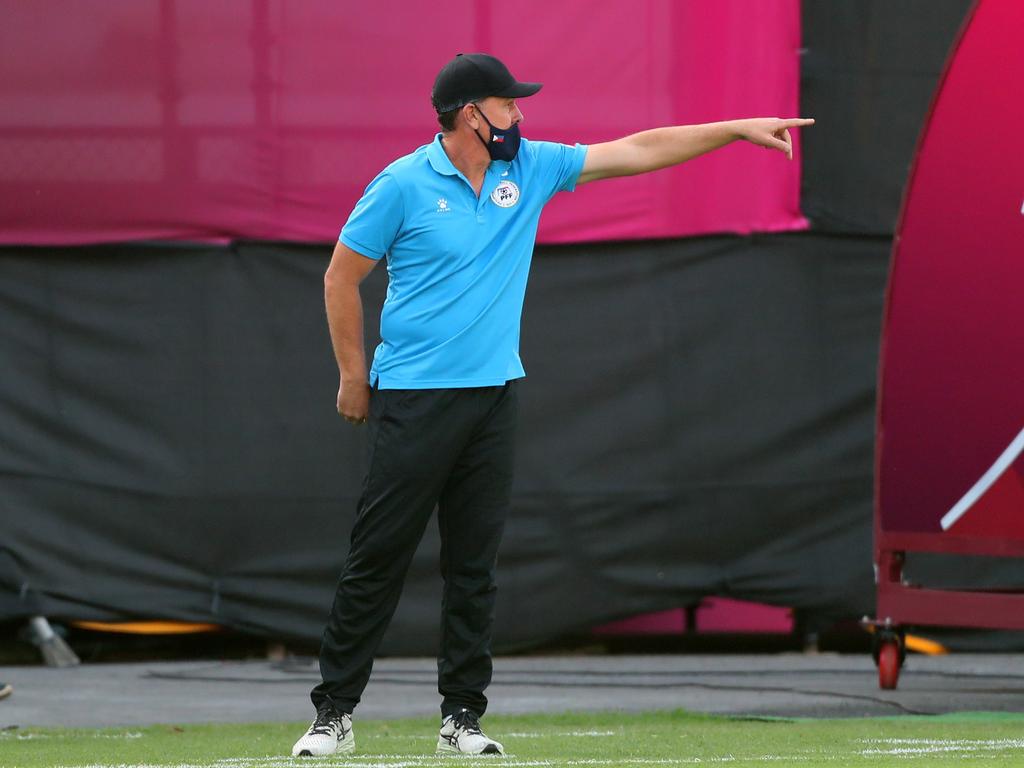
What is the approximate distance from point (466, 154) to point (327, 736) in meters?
1.66

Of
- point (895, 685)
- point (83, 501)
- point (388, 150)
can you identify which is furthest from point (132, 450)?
point (895, 685)

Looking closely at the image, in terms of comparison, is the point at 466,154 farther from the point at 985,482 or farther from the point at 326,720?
the point at 985,482

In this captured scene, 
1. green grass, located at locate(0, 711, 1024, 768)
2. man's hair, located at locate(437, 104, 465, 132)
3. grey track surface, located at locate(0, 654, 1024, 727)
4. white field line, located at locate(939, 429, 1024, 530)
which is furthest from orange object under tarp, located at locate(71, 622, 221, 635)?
man's hair, located at locate(437, 104, 465, 132)

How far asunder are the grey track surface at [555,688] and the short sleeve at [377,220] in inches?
91.9

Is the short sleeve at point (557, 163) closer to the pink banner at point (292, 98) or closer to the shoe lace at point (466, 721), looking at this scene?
the shoe lace at point (466, 721)

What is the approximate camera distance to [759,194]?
887 centimetres

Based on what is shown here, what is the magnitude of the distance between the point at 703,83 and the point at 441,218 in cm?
382

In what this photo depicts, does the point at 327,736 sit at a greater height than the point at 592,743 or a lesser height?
greater

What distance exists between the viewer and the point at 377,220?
5191 mm

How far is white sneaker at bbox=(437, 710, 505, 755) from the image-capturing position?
5309 millimetres

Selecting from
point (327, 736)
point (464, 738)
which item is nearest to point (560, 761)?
point (464, 738)

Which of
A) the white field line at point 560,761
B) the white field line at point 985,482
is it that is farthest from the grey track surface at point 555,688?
the white field line at point 560,761

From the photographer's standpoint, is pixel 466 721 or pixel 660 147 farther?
pixel 660 147

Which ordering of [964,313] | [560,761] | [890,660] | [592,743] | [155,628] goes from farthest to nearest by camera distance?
[155,628]
[890,660]
[964,313]
[592,743]
[560,761]
